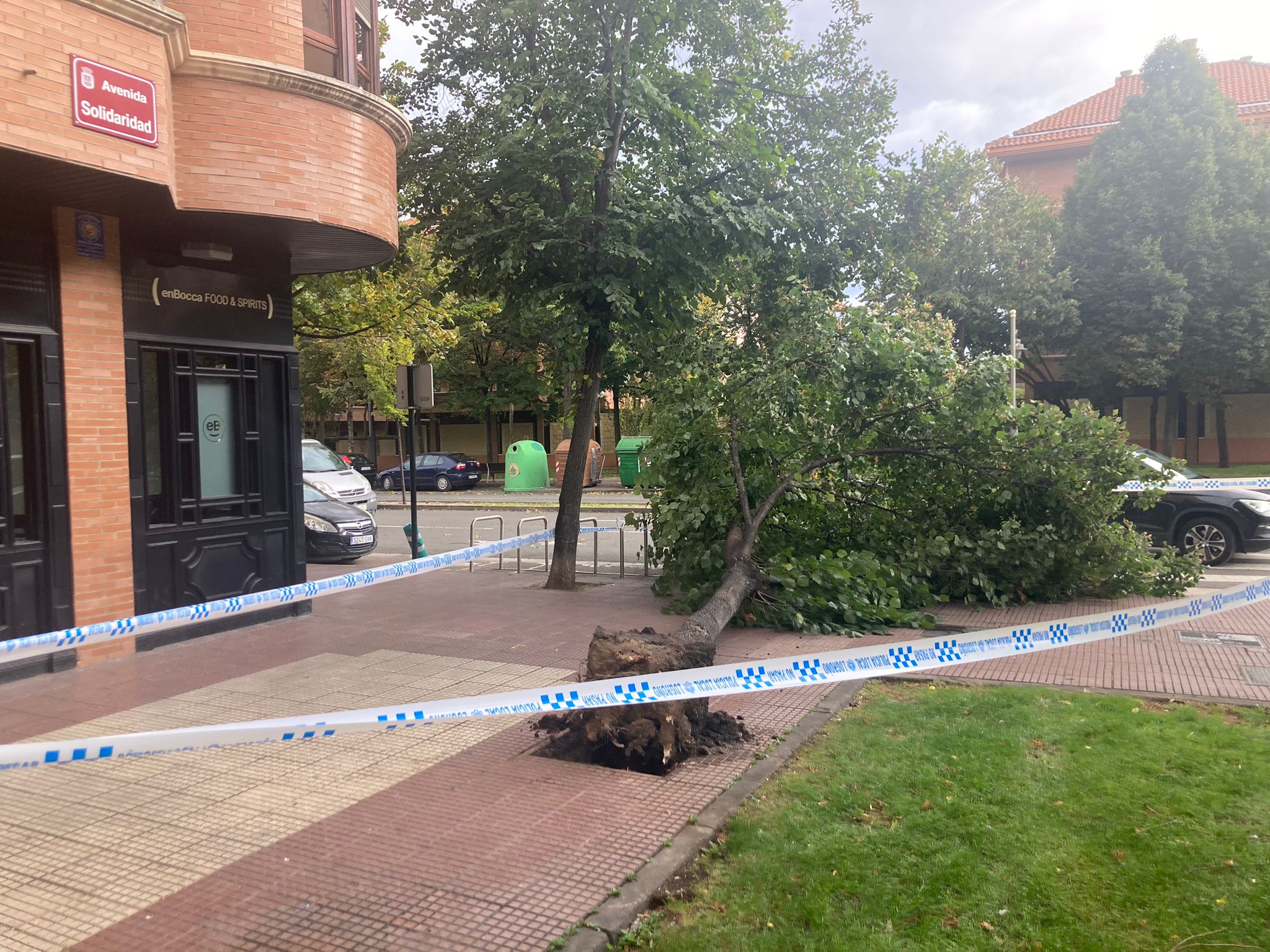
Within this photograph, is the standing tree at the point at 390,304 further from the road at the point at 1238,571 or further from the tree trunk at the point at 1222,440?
the tree trunk at the point at 1222,440

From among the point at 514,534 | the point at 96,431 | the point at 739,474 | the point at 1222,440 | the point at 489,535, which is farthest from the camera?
the point at 1222,440

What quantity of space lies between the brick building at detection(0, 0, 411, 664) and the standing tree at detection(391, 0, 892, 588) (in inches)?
61.2

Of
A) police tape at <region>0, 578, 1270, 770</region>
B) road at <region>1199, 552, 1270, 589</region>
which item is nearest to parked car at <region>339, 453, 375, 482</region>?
road at <region>1199, 552, 1270, 589</region>

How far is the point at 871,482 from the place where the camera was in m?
9.77

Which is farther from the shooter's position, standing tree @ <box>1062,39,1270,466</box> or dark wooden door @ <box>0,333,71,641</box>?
standing tree @ <box>1062,39,1270,466</box>

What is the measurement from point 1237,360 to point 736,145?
26857mm

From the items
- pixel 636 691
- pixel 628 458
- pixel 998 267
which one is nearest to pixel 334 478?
pixel 636 691

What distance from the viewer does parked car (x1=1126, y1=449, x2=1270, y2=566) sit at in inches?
448

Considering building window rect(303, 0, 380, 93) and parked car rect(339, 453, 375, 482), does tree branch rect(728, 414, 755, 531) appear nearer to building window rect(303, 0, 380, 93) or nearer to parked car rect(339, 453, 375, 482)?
building window rect(303, 0, 380, 93)

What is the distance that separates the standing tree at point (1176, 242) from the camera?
1154 inches

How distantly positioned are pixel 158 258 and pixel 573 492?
15.9ft

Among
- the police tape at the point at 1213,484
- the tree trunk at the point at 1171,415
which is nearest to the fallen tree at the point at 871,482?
the police tape at the point at 1213,484

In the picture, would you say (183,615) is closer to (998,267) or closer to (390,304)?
(390,304)

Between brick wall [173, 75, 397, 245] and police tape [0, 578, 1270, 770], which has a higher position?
brick wall [173, 75, 397, 245]
